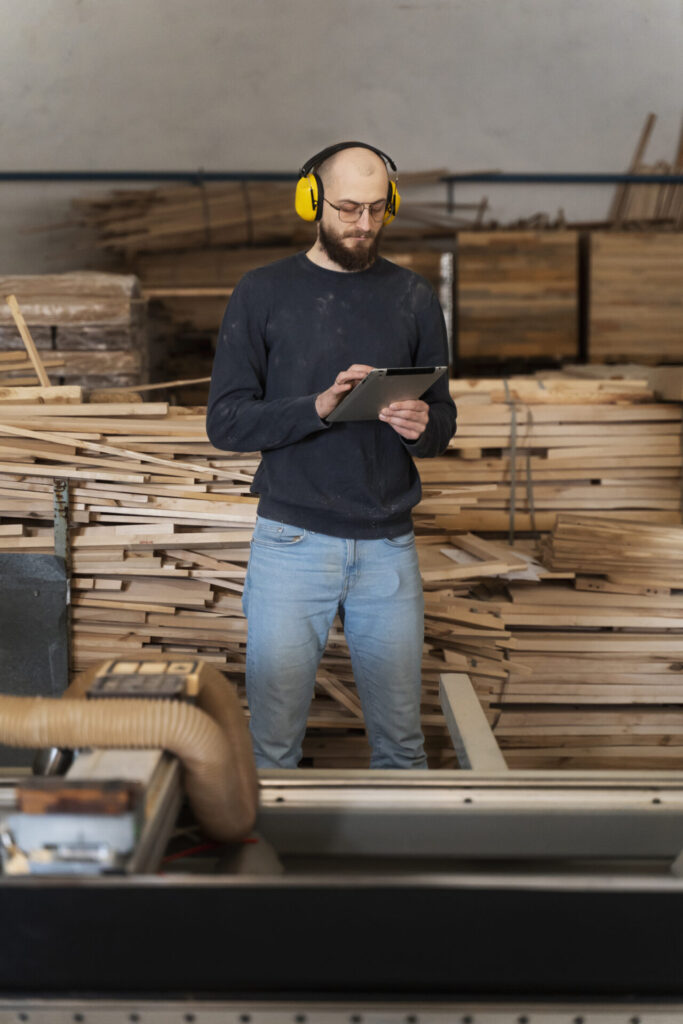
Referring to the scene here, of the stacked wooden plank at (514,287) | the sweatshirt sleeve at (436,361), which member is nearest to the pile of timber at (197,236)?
the stacked wooden plank at (514,287)

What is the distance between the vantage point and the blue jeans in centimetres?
272

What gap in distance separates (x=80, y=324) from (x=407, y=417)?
103 inches

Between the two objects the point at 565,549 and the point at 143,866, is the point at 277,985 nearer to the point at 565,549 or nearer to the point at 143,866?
the point at 143,866

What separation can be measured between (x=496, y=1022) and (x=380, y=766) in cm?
158

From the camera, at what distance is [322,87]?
750cm

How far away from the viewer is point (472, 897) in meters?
1.26

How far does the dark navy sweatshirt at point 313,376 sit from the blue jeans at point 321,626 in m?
0.07

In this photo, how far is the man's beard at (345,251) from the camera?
268cm

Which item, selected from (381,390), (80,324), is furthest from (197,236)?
(381,390)

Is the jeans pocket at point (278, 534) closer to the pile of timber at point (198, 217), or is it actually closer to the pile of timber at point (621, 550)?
the pile of timber at point (621, 550)

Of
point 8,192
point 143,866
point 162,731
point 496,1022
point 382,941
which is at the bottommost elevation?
point 496,1022

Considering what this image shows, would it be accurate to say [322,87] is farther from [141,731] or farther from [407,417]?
[141,731]

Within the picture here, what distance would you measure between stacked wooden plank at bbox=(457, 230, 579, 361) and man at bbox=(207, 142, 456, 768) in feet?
13.8

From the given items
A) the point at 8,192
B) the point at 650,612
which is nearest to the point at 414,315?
the point at 650,612
